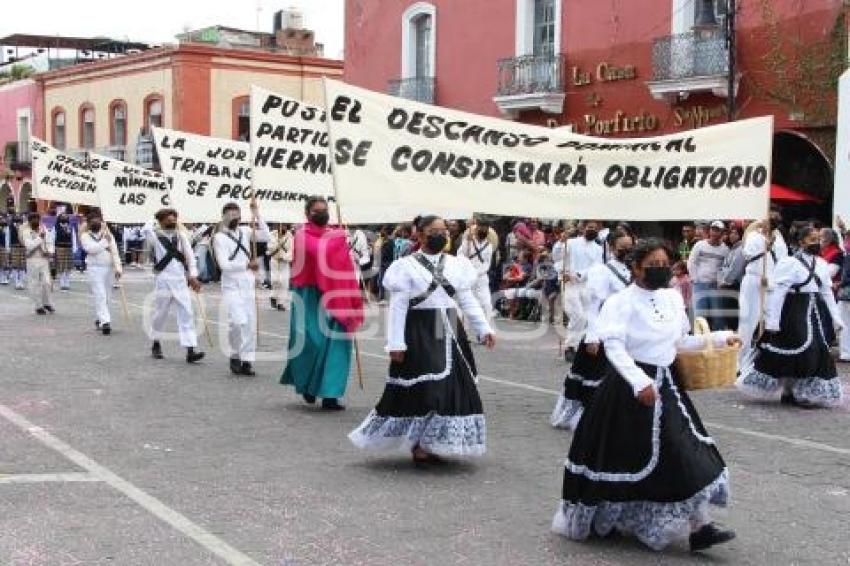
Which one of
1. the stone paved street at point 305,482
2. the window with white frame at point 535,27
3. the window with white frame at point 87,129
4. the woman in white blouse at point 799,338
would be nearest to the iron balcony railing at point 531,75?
the window with white frame at point 535,27

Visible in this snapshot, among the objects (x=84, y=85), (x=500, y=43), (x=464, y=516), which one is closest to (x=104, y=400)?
(x=464, y=516)

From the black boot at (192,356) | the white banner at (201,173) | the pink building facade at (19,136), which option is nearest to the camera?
the black boot at (192,356)

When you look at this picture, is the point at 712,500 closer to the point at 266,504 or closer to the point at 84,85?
the point at 266,504

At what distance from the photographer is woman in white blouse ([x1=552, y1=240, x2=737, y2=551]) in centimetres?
598

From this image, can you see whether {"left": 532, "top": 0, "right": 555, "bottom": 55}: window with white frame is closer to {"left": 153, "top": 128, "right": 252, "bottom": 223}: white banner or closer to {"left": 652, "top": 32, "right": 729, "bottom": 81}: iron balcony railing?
{"left": 652, "top": 32, "right": 729, "bottom": 81}: iron balcony railing

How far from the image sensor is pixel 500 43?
27.0 meters

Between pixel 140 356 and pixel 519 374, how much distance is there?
4411mm

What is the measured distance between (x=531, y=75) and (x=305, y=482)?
19.3m

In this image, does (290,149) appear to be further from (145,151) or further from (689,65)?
(145,151)

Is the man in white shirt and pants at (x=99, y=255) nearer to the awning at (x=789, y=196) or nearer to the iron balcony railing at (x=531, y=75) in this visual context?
the awning at (x=789, y=196)

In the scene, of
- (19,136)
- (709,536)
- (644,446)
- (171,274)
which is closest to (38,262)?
(171,274)

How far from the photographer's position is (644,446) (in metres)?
6.05

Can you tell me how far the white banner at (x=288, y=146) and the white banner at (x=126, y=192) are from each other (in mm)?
6550

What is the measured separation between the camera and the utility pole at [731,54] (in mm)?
20922
